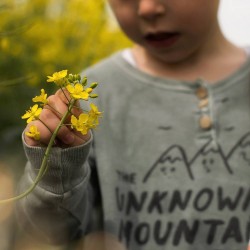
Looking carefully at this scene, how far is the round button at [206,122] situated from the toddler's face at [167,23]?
5.0 inches

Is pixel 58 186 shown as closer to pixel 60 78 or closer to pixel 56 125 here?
pixel 56 125

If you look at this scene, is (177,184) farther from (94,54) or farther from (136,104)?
(94,54)

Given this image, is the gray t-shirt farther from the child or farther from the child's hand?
the child's hand

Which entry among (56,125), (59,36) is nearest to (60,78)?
(56,125)

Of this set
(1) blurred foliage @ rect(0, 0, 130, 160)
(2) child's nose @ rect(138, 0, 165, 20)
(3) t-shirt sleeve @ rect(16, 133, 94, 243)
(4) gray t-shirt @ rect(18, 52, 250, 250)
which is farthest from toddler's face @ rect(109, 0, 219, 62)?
(1) blurred foliage @ rect(0, 0, 130, 160)

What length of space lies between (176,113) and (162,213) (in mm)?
206

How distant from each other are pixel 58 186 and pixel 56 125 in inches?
7.3

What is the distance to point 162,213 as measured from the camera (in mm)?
1230

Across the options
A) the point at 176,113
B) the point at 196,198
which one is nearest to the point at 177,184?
the point at 196,198

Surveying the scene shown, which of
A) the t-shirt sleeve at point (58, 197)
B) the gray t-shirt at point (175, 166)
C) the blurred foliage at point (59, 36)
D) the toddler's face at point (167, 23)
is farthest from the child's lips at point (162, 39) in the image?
the blurred foliage at point (59, 36)

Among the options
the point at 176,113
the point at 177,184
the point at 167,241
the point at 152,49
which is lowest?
the point at 167,241

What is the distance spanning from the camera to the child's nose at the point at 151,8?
3.67ft

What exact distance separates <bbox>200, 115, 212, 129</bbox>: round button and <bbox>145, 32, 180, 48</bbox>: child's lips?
6.4 inches

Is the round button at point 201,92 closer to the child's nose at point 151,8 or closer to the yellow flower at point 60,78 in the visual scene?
the child's nose at point 151,8
